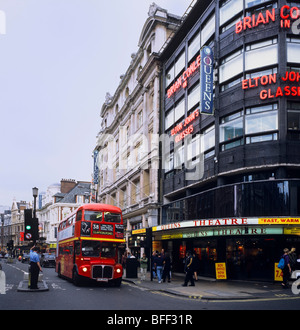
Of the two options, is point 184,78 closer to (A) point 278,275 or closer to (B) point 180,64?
(B) point 180,64

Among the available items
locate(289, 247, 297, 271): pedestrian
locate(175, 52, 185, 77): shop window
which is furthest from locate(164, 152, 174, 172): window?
locate(289, 247, 297, 271): pedestrian

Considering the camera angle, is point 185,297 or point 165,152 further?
point 165,152

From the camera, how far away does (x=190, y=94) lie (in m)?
30.6

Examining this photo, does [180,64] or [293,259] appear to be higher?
[180,64]

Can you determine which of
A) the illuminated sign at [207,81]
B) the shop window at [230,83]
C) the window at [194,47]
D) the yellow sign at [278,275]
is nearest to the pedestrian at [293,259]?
the yellow sign at [278,275]

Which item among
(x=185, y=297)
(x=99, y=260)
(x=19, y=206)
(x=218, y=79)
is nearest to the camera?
(x=185, y=297)

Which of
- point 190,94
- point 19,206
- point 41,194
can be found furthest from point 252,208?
point 19,206

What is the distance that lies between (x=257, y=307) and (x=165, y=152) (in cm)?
2275

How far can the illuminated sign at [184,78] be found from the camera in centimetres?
2905

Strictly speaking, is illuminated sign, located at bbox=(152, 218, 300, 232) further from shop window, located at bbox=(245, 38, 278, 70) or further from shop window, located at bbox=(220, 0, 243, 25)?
shop window, located at bbox=(220, 0, 243, 25)

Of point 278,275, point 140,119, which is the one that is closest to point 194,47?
point 140,119

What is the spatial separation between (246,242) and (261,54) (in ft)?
33.4

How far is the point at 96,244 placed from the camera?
2095 centimetres
